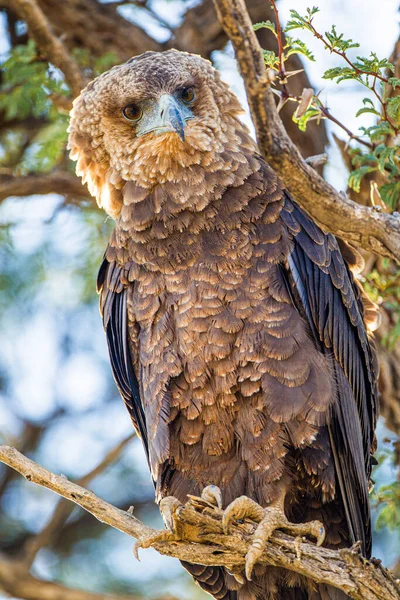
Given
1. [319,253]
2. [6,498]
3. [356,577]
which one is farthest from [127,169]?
[6,498]

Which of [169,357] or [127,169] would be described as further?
[127,169]

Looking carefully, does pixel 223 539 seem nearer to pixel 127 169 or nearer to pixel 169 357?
pixel 169 357

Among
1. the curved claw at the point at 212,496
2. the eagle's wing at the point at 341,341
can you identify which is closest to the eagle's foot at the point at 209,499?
the curved claw at the point at 212,496

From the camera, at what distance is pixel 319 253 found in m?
4.48

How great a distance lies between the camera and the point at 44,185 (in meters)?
6.83

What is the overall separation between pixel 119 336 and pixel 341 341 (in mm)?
1263

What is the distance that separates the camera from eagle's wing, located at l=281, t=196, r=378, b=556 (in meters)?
4.30

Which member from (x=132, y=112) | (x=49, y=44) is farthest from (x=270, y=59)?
(x=49, y=44)

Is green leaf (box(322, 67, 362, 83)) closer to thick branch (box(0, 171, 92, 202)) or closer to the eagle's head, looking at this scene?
the eagle's head

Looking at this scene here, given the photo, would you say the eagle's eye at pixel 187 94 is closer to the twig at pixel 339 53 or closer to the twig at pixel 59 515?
the twig at pixel 339 53

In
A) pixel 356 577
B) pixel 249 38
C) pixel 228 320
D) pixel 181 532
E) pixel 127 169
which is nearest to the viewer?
pixel 249 38

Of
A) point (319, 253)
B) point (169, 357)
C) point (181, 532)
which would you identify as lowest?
point (181, 532)

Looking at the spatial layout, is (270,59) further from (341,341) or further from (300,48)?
(341,341)

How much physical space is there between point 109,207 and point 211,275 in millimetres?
945
